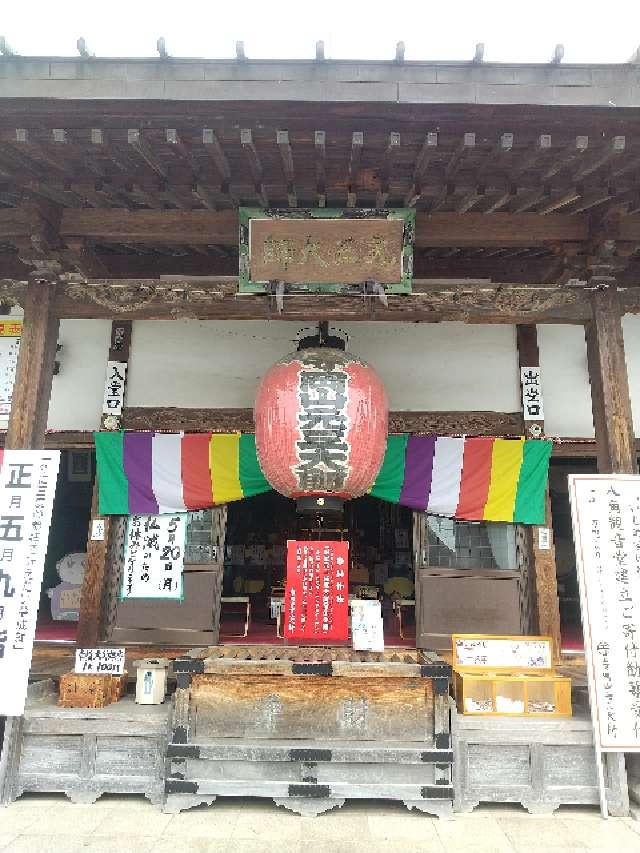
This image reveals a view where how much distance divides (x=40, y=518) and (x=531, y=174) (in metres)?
5.25

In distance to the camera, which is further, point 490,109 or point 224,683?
point 224,683

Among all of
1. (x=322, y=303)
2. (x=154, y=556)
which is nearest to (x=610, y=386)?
(x=322, y=303)

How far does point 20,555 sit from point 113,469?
2259mm

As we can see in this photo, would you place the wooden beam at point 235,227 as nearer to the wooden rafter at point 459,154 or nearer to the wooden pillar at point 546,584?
the wooden rafter at point 459,154

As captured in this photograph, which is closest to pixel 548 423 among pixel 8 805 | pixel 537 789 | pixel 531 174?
pixel 531 174

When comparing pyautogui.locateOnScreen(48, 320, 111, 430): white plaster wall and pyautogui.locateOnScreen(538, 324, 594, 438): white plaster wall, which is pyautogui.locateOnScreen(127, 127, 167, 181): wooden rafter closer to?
pyautogui.locateOnScreen(48, 320, 111, 430): white plaster wall

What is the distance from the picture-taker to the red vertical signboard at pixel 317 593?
21.2 feet

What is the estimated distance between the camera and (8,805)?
191 inches

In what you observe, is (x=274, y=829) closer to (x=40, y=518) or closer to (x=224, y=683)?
(x=224, y=683)

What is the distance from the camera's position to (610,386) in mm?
5445

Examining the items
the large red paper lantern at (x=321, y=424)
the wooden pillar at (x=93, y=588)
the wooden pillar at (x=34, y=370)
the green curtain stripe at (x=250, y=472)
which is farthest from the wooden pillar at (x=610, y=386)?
the wooden pillar at (x=93, y=588)

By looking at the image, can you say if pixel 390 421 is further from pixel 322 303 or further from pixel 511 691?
pixel 511 691

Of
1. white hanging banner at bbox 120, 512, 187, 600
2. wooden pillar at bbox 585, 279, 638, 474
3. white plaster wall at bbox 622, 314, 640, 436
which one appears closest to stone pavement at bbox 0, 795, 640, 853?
white hanging banner at bbox 120, 512, 187, 600

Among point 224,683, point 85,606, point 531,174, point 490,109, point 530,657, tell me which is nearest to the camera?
point 490,109
